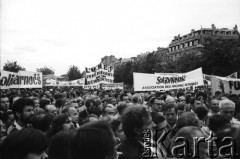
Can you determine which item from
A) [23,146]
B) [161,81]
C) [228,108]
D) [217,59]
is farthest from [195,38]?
[23,146]

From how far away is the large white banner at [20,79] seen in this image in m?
12.0

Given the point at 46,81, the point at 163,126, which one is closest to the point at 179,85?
the point at 163,126

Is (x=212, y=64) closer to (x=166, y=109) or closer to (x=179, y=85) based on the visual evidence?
(x=179, y=85)

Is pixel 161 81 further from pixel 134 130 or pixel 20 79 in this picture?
pixel 134 130

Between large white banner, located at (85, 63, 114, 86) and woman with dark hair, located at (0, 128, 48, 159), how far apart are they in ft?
50.0

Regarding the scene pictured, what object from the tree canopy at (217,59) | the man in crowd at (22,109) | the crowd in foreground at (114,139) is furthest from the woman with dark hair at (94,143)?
the tree canopy at (217,59)

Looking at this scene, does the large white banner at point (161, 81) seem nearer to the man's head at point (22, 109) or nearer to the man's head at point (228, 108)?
the man's head at point (228, 108)

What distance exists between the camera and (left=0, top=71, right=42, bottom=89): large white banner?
12.0 meters

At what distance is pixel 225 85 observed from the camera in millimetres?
11516

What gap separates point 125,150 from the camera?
2891 millimetres

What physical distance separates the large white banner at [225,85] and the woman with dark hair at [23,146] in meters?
Result: 9.83

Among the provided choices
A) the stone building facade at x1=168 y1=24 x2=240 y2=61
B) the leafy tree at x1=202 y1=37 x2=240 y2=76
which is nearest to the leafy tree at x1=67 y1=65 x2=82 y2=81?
the leafy tree at x1=202 y1=37 x2=240 y2=76

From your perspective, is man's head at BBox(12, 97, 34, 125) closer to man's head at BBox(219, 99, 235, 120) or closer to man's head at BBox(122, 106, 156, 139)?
man's head at BBox(122, 106, 156, 139)

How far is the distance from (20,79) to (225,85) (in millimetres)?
9740
